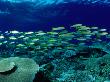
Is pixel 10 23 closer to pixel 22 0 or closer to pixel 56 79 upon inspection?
pixel 22 0

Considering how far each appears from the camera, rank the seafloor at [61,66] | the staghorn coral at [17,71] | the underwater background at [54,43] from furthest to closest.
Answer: the underwater background at [54,43]
the seafloor at [61,66]
the staghorn coral at [17,71]

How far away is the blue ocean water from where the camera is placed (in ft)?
92.6

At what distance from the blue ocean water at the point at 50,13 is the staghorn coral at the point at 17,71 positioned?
1919cm

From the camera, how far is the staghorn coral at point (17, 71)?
836cm

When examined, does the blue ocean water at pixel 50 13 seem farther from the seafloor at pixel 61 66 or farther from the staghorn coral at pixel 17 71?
the staghorn coral at pixel 17 71

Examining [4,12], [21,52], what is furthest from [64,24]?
[21,52]

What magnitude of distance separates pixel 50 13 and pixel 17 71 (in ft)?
77.7

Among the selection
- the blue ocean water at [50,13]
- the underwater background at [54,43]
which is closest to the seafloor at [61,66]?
the underwater background at [54,43]

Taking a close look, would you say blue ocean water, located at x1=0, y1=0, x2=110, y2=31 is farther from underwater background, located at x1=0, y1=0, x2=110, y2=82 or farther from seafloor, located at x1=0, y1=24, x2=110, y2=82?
seafloor, located at x1=0, y1=24, x2=110, y2=82

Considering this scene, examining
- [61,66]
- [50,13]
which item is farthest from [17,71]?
[50,13]

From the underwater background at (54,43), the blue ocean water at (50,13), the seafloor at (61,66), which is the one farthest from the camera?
the blue ocean water at (50,13)

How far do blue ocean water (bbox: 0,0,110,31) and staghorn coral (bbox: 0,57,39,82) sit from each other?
63.0ft

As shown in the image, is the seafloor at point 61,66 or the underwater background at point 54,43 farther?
the underwater background at point 54,43

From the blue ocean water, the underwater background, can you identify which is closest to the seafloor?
the underwater background
